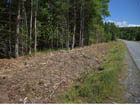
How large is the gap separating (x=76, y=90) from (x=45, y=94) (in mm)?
870

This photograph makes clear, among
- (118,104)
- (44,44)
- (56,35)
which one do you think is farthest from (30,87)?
(44,44)

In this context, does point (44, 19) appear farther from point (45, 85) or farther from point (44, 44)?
point (45, 85)

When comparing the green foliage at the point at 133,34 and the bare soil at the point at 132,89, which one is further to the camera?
the green foliage at the point at 133,34

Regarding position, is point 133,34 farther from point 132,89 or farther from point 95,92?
point 95,92

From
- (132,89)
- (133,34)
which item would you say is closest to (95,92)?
(132,89)

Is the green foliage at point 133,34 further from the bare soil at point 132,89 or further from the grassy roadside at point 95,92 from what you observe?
the grassy roadside at point 95,92

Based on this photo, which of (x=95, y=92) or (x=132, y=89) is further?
(x=132, y=89)

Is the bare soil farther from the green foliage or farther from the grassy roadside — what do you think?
the green foliage

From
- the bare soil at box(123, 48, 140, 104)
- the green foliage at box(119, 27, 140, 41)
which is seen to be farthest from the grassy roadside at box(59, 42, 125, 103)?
the green foliage at box(119, 27, 140, 41)

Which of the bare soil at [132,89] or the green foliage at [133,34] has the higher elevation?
the green foliage at [133,34]

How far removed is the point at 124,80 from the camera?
3.83m

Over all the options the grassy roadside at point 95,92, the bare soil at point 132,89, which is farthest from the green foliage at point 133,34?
the grassy roadside at point 95,92

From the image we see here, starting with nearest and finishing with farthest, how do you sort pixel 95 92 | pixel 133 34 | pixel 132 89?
pixel 95 92 < pixel 132 89 < pixel 133 34

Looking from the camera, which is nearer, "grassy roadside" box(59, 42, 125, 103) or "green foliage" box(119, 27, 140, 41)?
"grassy roadside" box(59, 42, 125, 103)
